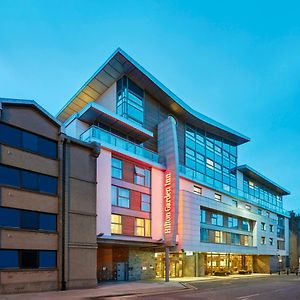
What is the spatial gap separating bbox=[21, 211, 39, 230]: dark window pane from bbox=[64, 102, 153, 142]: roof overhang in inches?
516

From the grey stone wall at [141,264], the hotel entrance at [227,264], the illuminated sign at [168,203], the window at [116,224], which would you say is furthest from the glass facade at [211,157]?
the window at [116,224]

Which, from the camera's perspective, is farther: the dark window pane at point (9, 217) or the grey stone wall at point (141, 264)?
the grey stone wall at point (141, 264)

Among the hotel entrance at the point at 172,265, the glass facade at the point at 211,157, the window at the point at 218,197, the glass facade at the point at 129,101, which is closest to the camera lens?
the glass facade at the point at 129,101

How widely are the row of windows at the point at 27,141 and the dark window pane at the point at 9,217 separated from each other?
173 inches

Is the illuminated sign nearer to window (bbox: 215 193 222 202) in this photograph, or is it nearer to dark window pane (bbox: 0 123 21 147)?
window (bbox: 215 193 222 202)

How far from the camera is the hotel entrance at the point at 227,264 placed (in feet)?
195

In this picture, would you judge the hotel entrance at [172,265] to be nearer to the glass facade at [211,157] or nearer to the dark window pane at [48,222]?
the glass facade at [211,157]

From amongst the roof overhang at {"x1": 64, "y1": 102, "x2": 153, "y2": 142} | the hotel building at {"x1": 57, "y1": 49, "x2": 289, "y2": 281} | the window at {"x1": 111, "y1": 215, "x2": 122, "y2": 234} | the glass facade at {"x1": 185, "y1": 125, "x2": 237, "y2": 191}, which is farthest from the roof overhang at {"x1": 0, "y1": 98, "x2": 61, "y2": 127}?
the glass facade at {"x1": 185, "y1": 125, "x2": 237, "y2": 191}

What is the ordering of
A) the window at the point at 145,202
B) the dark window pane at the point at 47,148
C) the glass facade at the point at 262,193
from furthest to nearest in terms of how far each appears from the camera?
the glass facade at the point at 262,193
the window at the point at 145,202
the dark window pane at the point at 47,148

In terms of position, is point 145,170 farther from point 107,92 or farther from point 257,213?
point 257,213

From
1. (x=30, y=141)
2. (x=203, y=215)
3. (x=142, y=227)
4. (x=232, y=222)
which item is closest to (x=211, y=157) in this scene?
(x=232, y=222)

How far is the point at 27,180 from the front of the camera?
29297 millimetres

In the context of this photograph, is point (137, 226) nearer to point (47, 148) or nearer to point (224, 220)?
point (47, 148)

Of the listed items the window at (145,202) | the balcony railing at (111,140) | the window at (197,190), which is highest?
the balcony railing at (111,140)
